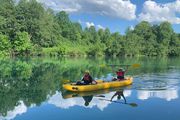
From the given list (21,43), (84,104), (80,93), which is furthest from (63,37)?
(84,104)

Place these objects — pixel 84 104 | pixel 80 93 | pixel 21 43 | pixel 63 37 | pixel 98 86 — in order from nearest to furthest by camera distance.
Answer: pixel 84 104
pixel 80 93
pixel 98 86
pixel 21 43
pixel 63 37

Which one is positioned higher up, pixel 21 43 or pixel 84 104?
pixel 21 43

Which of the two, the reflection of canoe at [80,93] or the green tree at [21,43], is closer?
the reflection of canoe at [80,93]

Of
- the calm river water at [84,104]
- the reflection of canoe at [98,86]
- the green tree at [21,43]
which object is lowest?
the calm river water at [84,104]

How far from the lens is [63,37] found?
11025 centimetres

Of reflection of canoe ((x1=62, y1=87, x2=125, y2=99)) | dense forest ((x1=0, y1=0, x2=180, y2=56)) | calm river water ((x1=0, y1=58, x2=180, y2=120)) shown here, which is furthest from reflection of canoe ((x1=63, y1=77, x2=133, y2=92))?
dense forest ((x1=0, y1=0, x2=180, y2=56))

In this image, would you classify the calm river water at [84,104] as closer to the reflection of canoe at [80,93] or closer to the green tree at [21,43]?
the reflection of canoe at [80,93]

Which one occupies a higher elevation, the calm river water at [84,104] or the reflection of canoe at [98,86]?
the reflection of canoe at [98,86]

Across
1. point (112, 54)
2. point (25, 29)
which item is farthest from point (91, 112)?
point (112, 54)

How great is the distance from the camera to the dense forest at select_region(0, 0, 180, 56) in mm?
82944

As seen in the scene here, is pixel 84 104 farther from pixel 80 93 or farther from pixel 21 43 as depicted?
pixel 21 43

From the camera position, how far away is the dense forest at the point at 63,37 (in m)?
82.9

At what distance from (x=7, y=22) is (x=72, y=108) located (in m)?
69.3

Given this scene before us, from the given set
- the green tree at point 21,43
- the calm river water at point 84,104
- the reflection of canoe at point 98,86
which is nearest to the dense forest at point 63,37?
the green tree at point 21,43
